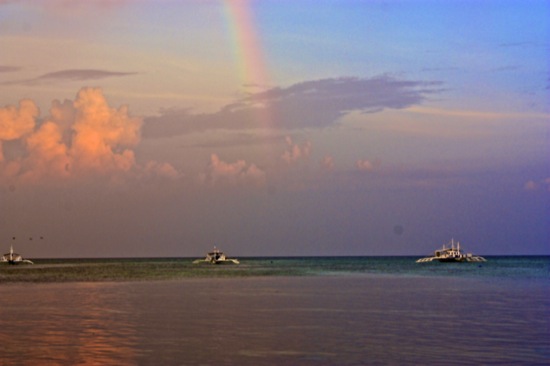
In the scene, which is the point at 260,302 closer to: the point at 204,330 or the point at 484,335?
the point at 204,330

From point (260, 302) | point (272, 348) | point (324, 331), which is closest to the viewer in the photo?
point (272, 348)

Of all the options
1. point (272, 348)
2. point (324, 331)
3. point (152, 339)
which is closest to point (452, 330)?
point (324, 331)

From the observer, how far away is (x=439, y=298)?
62.6 m

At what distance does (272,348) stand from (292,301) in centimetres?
2595

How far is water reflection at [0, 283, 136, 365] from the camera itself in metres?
31.2

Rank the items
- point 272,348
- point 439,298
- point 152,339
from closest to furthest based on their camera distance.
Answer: point 272,348 → point 152,339 → point 439,298

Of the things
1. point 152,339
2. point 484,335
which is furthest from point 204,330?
point 484,335

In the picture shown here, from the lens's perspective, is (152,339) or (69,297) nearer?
(152,339)

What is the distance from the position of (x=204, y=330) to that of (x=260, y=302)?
747 inches

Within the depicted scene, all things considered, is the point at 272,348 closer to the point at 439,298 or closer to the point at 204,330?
the point at 204,330

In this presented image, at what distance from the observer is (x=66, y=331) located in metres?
39.3

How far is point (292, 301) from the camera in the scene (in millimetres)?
→ 59250

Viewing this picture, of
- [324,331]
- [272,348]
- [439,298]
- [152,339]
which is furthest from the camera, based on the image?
Result: [439,298]

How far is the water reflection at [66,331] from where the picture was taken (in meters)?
31.2
